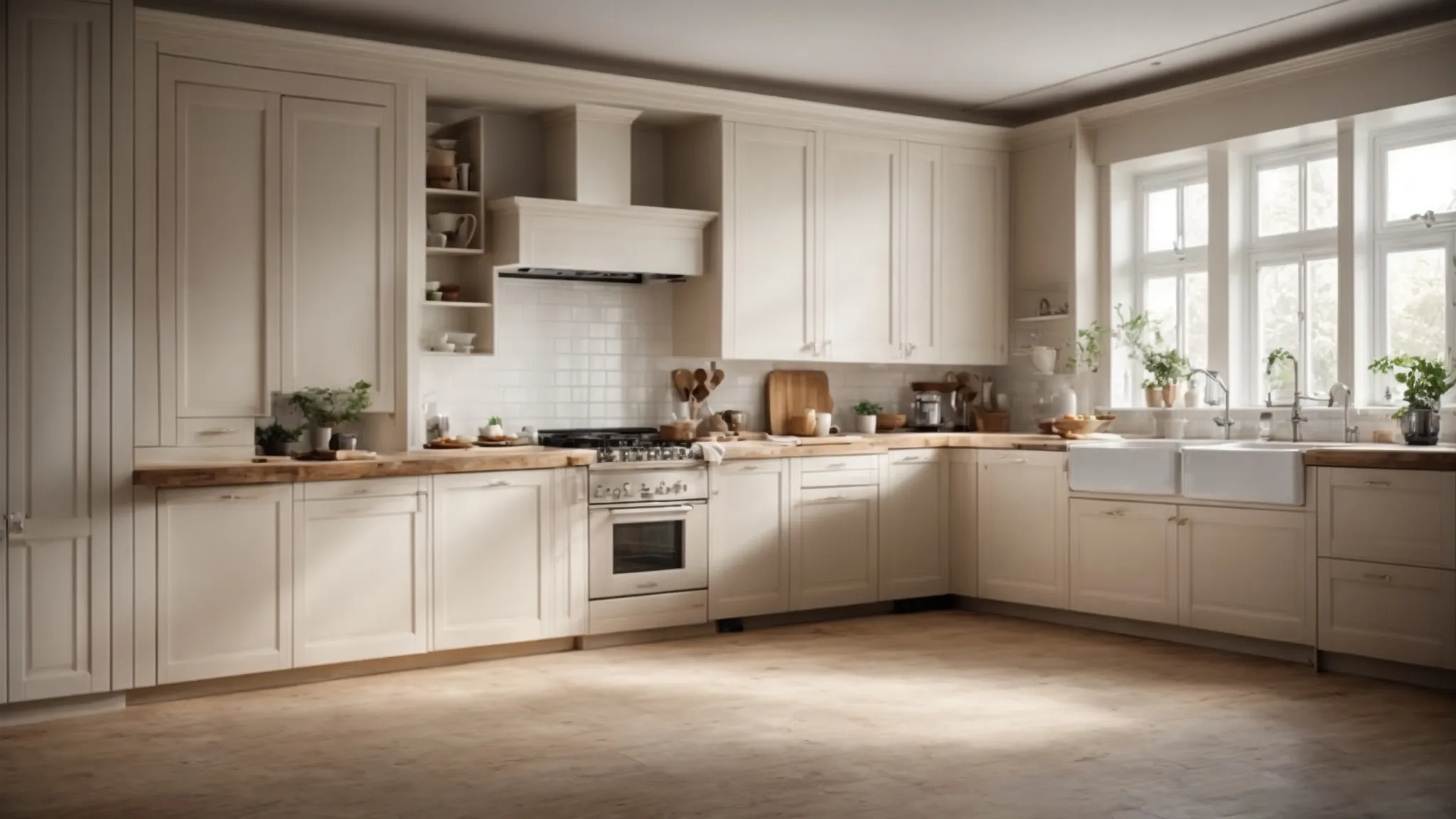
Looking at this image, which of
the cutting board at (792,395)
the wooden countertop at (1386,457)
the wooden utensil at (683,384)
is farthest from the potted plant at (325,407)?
the wooden countertop at (1386,457)

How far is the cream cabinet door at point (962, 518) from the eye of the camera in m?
6.97

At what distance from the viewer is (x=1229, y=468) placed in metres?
5.71

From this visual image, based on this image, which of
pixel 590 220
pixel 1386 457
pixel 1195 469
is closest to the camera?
pixel 1386 457

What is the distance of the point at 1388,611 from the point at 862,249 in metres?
3.17

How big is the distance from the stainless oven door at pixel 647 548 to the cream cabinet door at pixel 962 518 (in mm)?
1547

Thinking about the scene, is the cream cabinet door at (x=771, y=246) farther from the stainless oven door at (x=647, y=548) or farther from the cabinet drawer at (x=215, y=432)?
the cabinet drawer at (x=215, y=432)

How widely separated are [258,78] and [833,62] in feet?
9.00

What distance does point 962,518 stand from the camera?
7.03 metres

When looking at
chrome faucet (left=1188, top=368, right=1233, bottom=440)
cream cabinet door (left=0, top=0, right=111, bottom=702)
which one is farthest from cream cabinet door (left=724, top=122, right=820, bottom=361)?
cream cabinet door (left=0, top=0, right=111, bottom=702)

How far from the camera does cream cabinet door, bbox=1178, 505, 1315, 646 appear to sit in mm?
5496

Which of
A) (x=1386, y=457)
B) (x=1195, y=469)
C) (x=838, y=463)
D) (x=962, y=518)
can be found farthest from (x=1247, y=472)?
(x=838, y=463)

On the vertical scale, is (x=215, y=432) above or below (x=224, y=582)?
above

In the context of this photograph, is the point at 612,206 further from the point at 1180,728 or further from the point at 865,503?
the point at 1180,728

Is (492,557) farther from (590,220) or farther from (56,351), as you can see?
(56,351)
